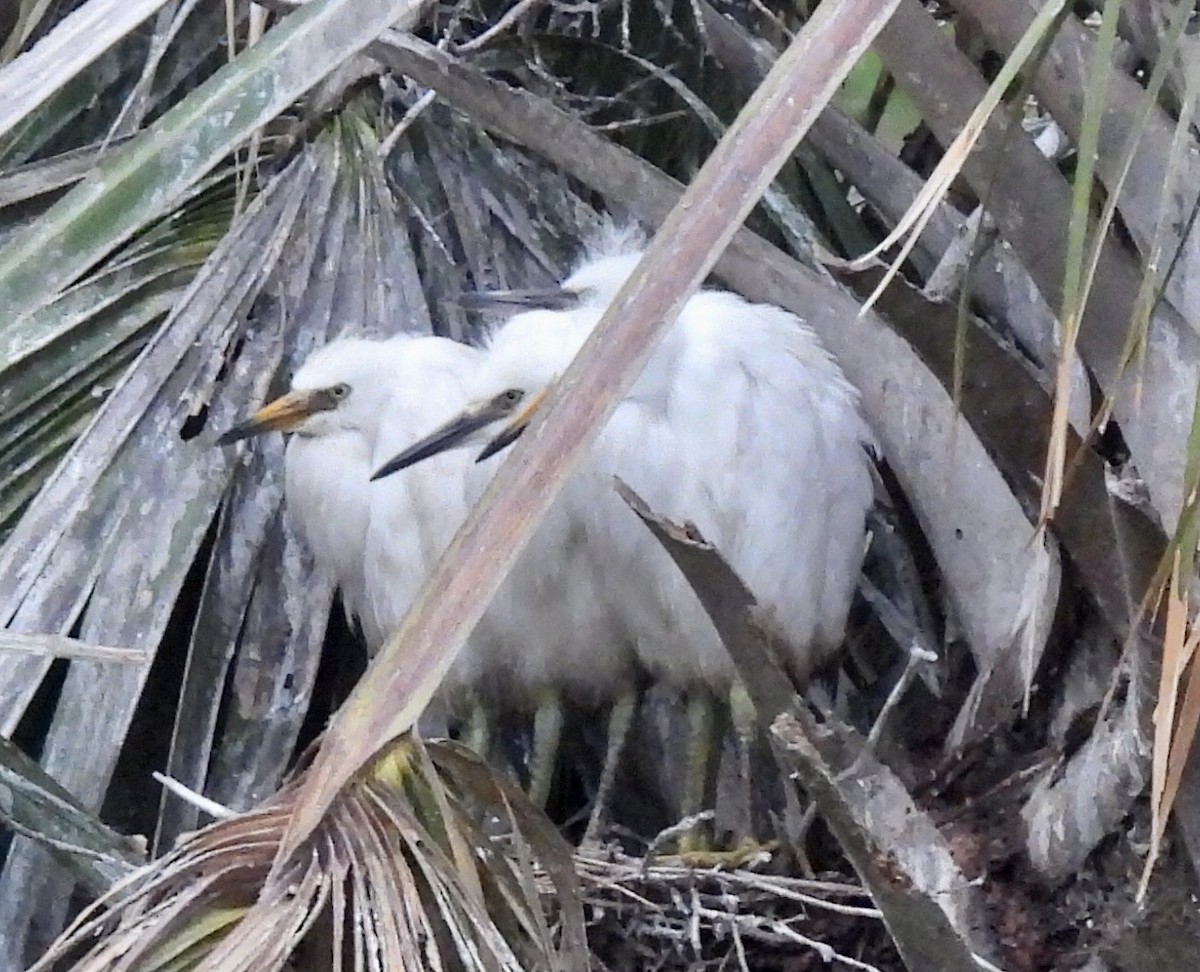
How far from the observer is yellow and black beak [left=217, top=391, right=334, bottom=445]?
1296mm

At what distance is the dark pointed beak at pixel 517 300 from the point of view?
1.36 meters

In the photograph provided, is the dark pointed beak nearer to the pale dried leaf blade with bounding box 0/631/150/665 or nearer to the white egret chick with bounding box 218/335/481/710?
the white egret chick with bounding box 218/335/481/710

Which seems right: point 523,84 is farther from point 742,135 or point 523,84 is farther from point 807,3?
point 742,135

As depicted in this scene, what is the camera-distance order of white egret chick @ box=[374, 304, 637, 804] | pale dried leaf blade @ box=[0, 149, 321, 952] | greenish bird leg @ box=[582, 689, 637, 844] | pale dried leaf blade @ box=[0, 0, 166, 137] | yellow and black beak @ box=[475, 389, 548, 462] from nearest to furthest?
pale dried leaf blade @ box=[0, 0, 166, 137], pale dried leaf blade @ box=[0, 149, 321, 952], yellow and black beak @ box=[475, 389, 548, 462], white egret chick @ box=[374, 304, 637, 804], greenish bird leg @ box=[582, 689, 637, 844]

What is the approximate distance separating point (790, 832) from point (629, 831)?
9.9 inches

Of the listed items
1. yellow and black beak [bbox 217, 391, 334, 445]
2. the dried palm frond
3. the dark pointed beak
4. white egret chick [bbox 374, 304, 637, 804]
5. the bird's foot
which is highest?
the dark pointed beak

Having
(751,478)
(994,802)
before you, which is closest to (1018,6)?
(994,802)

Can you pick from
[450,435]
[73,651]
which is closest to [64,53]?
[73,651]

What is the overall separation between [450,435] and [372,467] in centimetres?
20

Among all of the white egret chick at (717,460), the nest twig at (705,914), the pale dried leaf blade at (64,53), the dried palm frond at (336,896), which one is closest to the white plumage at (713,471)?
the white egret chick at (717,460)

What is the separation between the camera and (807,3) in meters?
1.43

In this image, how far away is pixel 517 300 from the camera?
1395 mm

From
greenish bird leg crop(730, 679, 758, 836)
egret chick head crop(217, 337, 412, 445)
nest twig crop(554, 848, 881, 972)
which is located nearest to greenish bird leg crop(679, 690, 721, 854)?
greenish bird leg crop(730, 679, 758, 836)

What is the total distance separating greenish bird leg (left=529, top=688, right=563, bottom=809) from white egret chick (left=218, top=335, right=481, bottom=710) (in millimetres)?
75
